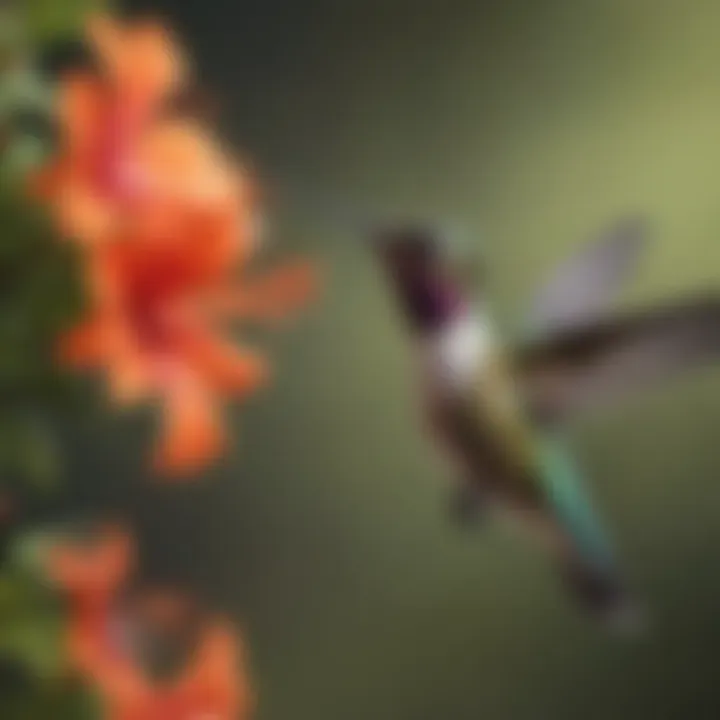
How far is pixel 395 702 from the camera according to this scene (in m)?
0.81

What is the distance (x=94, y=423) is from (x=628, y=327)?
31cm

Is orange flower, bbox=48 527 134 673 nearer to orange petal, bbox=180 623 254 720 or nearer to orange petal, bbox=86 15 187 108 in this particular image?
orange petal, bbox=180 623 254 720

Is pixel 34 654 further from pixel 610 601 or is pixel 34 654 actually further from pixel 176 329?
pixel 610 601

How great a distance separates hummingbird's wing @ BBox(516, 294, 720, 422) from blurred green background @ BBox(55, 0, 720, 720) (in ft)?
0.05

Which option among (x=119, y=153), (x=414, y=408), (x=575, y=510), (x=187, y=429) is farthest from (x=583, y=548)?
(x=119, y=153)

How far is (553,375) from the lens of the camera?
0.77 meters

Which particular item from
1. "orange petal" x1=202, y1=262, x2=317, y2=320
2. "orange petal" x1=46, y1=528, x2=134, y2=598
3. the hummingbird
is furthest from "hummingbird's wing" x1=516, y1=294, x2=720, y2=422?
"orange petal" x1=46, y1=528, x2=134, y2=598

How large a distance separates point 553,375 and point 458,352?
0.18ft

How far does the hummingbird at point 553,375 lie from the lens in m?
0.76

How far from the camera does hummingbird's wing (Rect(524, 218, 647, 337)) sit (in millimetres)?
773

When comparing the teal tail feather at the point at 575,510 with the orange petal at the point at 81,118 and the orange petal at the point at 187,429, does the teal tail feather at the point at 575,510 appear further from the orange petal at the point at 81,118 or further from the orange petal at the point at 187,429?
the orange petal at the point at 81,118

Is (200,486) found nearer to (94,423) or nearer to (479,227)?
(94,423)

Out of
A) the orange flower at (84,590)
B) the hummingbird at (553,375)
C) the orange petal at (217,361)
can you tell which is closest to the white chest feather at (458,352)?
the hummingbird at (553,375)

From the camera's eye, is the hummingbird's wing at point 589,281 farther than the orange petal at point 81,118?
Yes
